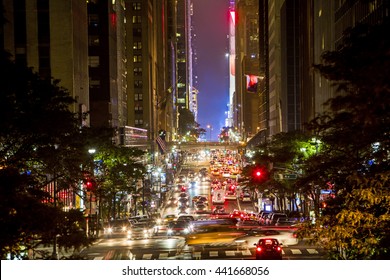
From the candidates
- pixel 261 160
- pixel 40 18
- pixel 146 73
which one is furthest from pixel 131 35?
pixel 261 160

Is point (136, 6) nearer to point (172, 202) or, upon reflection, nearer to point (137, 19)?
point (137, 19)

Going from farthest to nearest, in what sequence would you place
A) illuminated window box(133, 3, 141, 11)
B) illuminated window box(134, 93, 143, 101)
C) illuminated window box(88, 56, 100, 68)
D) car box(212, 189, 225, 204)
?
illuminated window box(134, 93, 143, 101) < illuminated window box(133, 3, 141, 11) < illuminated window box(88, 56, 100, 68) < car box(212, 189, 225, 204)

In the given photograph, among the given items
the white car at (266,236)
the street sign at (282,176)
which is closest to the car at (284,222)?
the white car at (266,236)

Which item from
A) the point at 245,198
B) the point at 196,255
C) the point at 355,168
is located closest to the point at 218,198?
the point at 245,198

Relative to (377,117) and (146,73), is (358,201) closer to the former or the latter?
(377,117)

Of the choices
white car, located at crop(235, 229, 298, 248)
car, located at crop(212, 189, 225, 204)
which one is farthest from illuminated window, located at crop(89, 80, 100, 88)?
white car, located at crop(235, 229, 298, 248)

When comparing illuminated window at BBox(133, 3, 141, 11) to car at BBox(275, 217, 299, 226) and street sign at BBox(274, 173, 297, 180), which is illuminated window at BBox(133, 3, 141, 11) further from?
car at BBox(275, 217, 299, 226)
